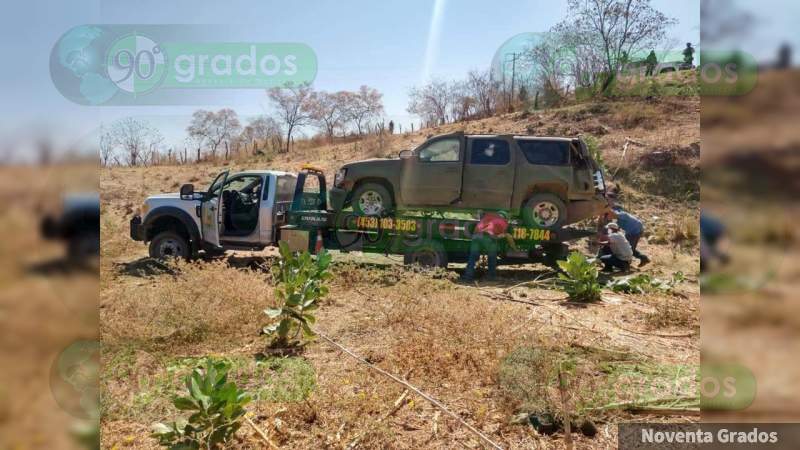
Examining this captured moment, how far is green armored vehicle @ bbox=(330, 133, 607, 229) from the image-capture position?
28.4 feet

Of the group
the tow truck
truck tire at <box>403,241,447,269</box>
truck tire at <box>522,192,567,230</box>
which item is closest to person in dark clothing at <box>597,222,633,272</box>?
the tow truck

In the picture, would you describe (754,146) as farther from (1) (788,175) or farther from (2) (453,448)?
(2) (453,448)

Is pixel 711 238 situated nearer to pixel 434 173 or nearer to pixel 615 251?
pixel 434 173

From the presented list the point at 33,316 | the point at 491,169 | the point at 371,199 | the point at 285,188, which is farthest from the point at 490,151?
the point at 33,316

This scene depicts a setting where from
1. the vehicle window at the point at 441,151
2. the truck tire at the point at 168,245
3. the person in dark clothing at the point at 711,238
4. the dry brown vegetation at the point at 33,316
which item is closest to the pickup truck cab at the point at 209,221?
the truck tire at the point at 168,245

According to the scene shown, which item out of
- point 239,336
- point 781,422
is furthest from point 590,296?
point 781,422

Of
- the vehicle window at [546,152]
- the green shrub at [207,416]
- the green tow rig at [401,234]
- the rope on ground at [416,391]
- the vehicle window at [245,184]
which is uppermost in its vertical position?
the vehicle window at [546,152]

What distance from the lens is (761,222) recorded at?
679mm

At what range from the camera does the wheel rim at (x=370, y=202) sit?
8.90 meters

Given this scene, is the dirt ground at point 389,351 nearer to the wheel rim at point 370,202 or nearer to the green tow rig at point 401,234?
the green tow rig at point 401,234

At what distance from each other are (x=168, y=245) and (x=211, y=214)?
1.00 metres

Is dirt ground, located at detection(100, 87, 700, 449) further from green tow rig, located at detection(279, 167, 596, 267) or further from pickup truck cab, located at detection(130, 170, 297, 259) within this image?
pickup truck cab, located at detection(130, 170, 297, 259)

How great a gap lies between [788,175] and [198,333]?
5112 millimetres

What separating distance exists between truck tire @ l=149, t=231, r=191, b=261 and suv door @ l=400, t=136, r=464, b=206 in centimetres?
402
